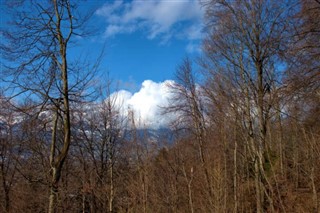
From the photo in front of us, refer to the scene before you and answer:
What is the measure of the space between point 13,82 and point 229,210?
6.66 metres

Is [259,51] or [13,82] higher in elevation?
[259,51]

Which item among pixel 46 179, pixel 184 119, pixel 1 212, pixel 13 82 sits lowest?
pixel 1 212

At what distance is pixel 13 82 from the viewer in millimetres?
5668

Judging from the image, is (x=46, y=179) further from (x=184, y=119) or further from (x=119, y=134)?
(x=184, y=119)

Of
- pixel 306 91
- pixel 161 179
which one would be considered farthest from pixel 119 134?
pixel 306 91

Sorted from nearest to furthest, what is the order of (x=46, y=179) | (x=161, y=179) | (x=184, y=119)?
1. (x=46, y=179)
2. (x=161, y=179)
3. (x=184, y=119)

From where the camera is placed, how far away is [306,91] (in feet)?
28.1

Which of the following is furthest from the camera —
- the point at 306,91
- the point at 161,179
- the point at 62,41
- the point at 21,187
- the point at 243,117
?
the point at 21,187

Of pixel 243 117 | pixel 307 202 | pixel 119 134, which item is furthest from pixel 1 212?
pixel 307 202

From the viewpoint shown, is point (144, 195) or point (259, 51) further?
point (259, 51)

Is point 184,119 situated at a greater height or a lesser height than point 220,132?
greater

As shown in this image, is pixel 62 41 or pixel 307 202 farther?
pixel 307 202

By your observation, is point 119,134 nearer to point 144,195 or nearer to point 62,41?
point 144,195

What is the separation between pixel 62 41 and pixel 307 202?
35.2ft
